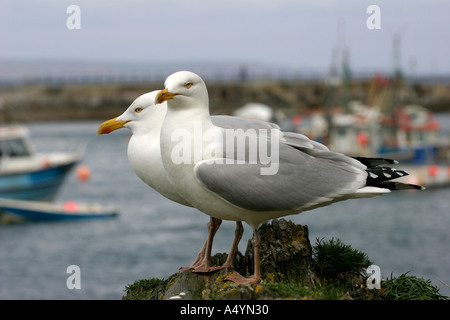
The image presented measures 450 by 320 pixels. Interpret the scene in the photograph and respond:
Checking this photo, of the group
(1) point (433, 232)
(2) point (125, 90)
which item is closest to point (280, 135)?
(1) point (433, 232)

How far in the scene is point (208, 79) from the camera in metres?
82.4

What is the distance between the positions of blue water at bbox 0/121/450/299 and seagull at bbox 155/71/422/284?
21694mm

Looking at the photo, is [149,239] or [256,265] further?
[149,239]

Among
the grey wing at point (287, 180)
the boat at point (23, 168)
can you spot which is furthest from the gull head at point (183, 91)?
the boat at point (23, 168)

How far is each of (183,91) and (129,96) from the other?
244ft

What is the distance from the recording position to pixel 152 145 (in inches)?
240

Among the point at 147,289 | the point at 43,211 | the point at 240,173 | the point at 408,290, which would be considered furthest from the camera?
the point at 43,211

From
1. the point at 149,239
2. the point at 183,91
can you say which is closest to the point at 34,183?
the point at 149,239

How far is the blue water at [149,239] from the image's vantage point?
3117 cm

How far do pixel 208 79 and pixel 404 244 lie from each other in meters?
49.1

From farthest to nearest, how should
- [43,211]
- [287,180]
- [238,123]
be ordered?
1. [43,211]
2. [238,123]
3. [287,180]

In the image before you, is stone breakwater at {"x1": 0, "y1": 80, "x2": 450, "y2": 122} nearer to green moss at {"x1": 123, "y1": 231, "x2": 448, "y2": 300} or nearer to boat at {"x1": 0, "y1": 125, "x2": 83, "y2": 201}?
boat at {"x1": 0, "y1": 125, "x2": 83, "y2": 201}

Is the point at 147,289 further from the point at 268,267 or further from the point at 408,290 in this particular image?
the point at 408,290
